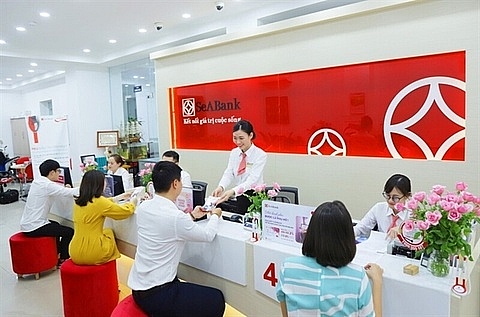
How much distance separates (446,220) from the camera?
155 centimetres

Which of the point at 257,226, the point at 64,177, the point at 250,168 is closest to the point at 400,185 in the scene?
the point at 257,226

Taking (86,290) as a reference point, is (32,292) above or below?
below

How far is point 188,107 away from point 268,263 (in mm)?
4438

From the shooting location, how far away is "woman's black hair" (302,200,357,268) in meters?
1.35

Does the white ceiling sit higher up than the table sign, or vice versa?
the white ceiling

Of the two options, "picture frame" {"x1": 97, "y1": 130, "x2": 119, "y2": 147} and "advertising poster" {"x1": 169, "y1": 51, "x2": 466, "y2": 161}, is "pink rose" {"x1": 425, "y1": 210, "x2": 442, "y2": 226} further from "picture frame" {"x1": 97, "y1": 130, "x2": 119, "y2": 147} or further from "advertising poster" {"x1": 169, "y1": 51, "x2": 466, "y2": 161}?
"picture frame" {"x1": 97, "y1": 130, "x2": 119, "y2": 147}

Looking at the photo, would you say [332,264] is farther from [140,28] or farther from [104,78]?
[104,78]

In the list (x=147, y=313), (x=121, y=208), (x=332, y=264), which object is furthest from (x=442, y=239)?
(x=121, y=208)

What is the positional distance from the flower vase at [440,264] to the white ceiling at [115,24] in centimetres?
403

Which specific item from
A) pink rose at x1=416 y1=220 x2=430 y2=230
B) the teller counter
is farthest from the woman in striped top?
pink rose at x1=416 y1=220 x2=430 y2=230

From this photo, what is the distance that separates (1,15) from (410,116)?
5440 millimetres

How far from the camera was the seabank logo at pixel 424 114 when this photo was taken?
3.61 meters

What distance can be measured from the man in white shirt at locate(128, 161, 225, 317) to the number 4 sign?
287 millimetres

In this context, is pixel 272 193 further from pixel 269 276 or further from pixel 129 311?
pixel 129 311
